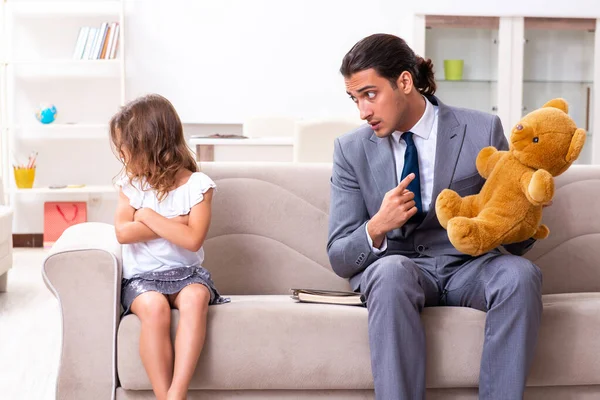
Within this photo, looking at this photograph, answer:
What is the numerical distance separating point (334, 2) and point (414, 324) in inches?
160

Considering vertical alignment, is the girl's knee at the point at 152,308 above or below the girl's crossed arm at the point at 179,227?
below

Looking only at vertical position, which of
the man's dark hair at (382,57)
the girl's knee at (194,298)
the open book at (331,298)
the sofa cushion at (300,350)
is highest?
the man's dark hair at (382,57)

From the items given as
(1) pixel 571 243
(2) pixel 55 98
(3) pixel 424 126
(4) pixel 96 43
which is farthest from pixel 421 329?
(2) pixel 55 98

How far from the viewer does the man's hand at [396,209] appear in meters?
1.88

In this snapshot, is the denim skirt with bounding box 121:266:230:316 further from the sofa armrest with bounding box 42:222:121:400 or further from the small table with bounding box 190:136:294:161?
the small table with bounding box 190:136:294:161

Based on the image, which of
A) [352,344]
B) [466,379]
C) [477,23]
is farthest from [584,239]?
[477,23]

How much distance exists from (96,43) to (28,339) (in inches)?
105

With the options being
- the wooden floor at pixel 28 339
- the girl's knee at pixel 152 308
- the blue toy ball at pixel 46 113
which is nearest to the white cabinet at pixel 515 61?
the blue toy ball at pixel 46 113

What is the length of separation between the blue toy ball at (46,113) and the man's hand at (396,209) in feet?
12.8

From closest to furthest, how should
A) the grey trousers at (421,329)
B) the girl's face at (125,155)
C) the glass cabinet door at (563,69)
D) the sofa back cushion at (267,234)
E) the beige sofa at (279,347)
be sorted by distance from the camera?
the grey trousers at (421,329), the beige sofa at (279,347), the girl's face at (125,155), the sofa back cushion at (267,234), the glass cabinet door at (563,69)

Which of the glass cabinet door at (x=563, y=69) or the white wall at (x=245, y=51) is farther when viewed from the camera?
the white wall at (x=245, y=51)

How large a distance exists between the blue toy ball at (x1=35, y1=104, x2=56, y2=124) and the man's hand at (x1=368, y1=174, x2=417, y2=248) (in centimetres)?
390

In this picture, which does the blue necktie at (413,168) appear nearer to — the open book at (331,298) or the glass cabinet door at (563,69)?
the open book at (331,298)

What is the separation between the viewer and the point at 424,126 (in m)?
2.10
